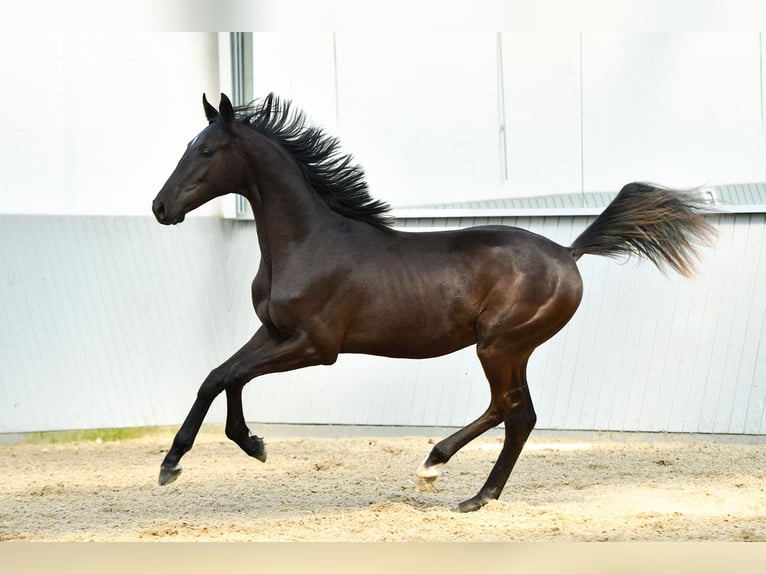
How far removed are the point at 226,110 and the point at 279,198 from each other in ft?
1.68

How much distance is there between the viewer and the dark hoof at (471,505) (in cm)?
538

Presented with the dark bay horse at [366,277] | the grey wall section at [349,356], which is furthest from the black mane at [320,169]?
the grey wall section at [349,356]

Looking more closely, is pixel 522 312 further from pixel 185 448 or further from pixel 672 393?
pixel 672 393

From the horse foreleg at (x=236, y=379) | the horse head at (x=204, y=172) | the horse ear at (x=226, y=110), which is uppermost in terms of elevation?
the horse ear at (x=226, y=110)

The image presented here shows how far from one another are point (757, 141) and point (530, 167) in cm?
174

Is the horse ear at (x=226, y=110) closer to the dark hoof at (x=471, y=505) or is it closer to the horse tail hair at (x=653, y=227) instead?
the horse tail hair at (x=653, y=227)

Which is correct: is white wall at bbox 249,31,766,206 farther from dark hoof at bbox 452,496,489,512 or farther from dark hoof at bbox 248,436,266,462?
dark hoof at bbox 248,436,266,462

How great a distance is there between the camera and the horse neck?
18.0 ft

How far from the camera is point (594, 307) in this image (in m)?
8.52

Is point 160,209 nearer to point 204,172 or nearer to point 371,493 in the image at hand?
point 204,172

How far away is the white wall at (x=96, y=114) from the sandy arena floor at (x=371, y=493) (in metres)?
1.99

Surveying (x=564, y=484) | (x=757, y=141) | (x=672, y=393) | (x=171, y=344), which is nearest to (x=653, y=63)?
(x=757, y=141)

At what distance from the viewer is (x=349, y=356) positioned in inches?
349
